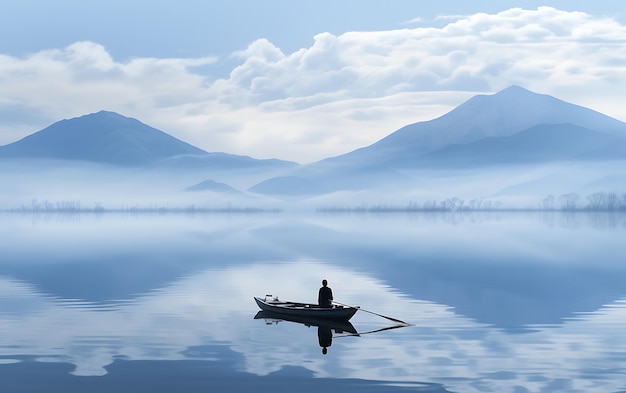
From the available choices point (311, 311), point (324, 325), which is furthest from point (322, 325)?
point (311, 311)

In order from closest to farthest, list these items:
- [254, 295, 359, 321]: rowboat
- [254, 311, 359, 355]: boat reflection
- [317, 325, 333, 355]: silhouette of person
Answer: [317, 325, 333, 355]: silhouette of person
[254, 311, 359, 355]: boat reflection
[254, 295, 359, 321]: rowboat

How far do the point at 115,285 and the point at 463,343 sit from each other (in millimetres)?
35858

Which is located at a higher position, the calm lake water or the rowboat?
the rowboat

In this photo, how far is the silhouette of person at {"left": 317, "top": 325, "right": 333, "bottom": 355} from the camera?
123ft

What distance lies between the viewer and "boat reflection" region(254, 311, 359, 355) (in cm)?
3953

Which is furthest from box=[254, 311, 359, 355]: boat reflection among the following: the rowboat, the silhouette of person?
the rowboat

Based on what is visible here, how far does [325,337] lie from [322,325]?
135 inches

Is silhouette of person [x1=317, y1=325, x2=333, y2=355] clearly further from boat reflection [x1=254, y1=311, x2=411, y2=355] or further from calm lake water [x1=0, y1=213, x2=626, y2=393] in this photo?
calm lake water [x1=0, y1=213, x2=626, y2=393]

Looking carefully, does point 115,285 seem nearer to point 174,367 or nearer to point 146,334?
point 146,334

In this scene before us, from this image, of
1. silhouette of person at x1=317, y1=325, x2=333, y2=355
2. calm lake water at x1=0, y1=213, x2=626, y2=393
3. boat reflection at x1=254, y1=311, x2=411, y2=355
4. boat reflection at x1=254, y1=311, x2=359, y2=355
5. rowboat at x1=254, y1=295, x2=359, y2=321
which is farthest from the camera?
rowboat at x1=254, y1=295, x2=359, y2=321

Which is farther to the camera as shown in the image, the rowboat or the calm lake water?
the rowboat

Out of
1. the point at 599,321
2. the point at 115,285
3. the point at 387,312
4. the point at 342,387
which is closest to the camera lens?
the point at 342,387

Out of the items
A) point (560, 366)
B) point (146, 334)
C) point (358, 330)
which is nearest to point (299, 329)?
point (358, 330)

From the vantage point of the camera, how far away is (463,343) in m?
38.1
